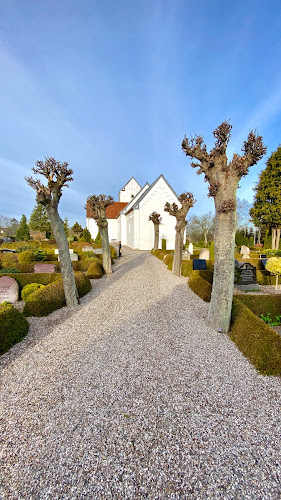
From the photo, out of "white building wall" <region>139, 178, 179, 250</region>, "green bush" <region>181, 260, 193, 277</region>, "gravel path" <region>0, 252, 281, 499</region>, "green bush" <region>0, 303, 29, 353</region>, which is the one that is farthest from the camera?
"white building wall" <region>139, 178, 179, 250</region>

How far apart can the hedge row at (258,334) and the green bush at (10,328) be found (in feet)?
14.3

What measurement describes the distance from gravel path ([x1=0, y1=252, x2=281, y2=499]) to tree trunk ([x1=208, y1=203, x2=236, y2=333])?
17.2 inches

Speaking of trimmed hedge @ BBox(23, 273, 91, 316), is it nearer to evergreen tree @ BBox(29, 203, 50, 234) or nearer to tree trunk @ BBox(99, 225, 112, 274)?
tree trunk @ BBox(99, 225, 112, 274)

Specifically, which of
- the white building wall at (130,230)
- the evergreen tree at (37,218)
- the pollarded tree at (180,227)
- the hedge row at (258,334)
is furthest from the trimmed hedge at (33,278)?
the evergreen tree at (37,218)

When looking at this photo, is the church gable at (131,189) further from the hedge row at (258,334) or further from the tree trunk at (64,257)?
the hedge row at (258,334)

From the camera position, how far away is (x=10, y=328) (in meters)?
4.24

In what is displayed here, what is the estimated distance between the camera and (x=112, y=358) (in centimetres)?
361

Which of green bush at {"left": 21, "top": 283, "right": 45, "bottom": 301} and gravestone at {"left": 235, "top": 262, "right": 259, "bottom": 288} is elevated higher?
gravestone at {"left": 235, "top": 262, "right": 259, "bottom": 288}

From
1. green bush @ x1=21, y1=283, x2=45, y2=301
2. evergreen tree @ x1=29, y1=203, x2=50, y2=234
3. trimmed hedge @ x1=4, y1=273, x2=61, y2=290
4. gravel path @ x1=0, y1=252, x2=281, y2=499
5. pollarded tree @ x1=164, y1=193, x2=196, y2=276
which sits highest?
evergreen tree @ x1=29, y1=203, x2=50, y2=234

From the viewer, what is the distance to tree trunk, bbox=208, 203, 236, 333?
4297mm

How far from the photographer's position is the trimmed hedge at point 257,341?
318 centimetres

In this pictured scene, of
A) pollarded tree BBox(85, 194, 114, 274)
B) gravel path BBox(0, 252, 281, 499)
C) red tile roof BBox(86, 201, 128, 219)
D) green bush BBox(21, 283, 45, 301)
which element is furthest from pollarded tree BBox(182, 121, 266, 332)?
red tile roof BBox(86, 201, 128, 219)

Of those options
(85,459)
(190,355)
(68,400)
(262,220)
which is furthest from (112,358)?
(262,220)

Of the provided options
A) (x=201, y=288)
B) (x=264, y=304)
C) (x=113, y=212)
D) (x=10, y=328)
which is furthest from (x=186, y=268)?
(x=113, y=212)
